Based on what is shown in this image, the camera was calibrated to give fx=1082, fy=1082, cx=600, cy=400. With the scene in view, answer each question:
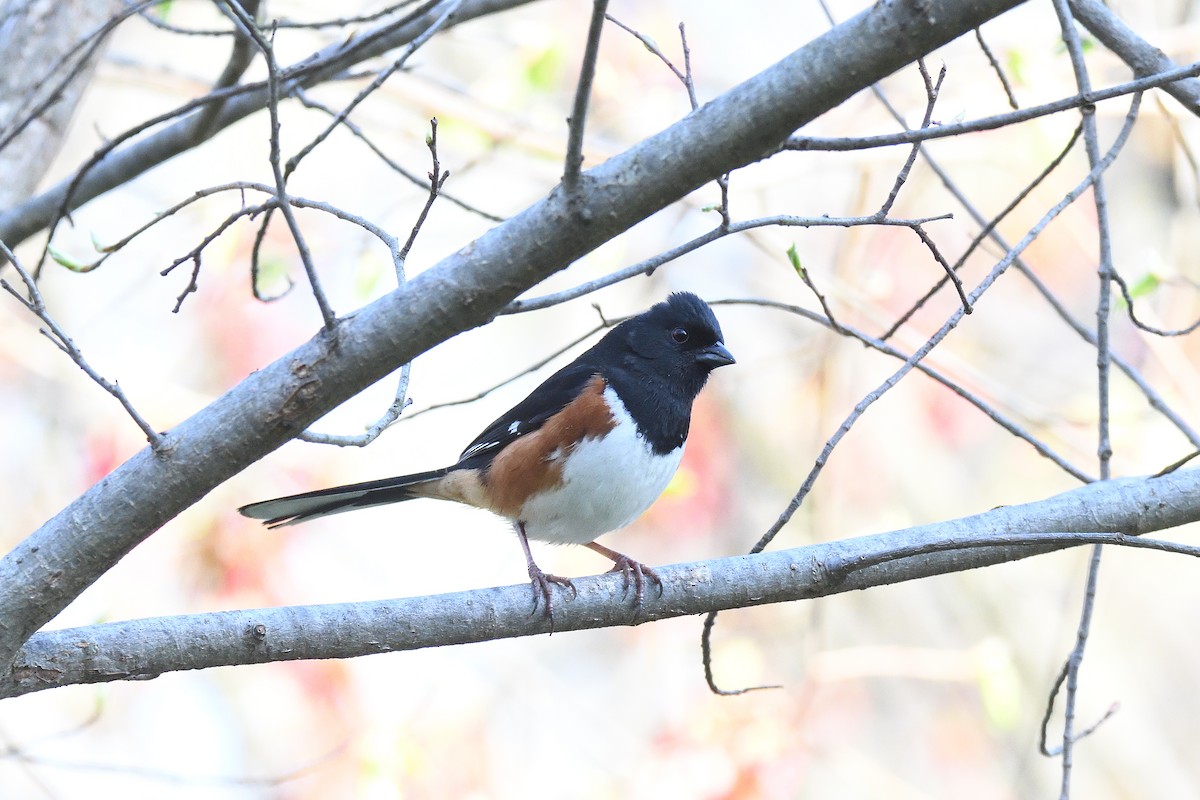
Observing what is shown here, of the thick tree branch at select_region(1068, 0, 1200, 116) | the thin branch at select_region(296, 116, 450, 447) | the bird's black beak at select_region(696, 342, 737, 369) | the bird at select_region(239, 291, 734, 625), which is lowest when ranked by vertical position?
the thin branch at select_region(296, 116, 450, 447)

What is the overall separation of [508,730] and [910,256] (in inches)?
134

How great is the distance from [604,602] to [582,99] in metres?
1.15

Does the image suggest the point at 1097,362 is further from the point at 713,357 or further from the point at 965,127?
the point at 713,357

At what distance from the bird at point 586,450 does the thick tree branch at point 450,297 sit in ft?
3.11

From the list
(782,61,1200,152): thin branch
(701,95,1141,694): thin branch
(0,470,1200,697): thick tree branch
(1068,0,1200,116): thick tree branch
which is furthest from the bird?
(782,61,1200,152): thin branch

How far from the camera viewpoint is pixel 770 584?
203cm

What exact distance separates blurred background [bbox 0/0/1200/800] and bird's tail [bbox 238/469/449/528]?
1.15m

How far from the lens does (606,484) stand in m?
2.78

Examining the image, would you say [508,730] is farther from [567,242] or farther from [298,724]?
[567,242]

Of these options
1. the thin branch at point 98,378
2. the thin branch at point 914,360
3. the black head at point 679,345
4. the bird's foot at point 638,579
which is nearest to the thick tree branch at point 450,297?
the thin branch at point 98,378

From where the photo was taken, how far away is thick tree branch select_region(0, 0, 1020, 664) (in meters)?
1.36

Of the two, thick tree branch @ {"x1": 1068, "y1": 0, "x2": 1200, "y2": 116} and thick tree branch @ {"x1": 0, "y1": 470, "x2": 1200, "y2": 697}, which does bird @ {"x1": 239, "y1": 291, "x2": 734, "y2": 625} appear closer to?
thick tree branch @ {"x1": 0, "y1": 470, "x2": 1200, "y2": 697}

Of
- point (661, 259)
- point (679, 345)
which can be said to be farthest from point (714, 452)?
point (661, 259)

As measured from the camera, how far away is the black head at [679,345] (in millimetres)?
3080
